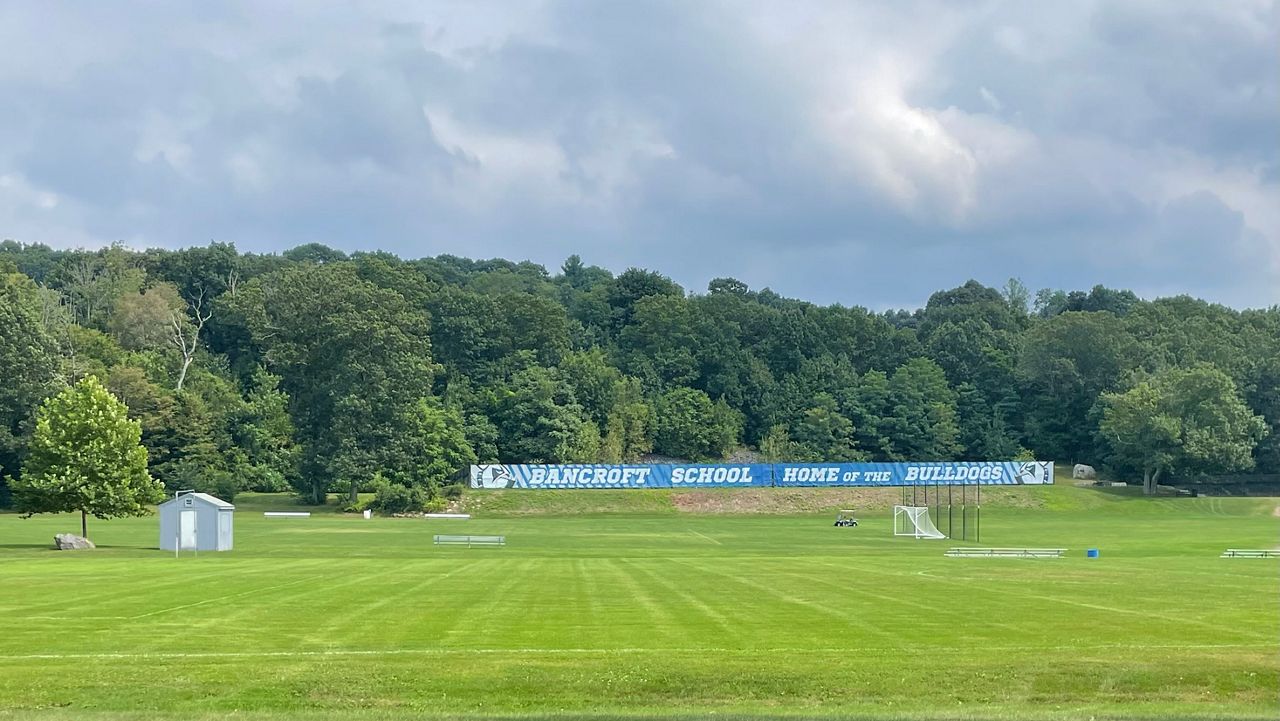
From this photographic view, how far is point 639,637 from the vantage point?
2223 cm

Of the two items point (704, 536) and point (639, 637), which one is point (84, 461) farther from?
point (639, 637)

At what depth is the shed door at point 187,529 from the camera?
5197cm

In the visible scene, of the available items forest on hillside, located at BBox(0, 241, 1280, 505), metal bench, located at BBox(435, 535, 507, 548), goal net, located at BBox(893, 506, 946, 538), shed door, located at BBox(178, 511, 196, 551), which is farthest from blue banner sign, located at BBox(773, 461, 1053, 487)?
shed door, located at BBox(178, 511, 196, 551)

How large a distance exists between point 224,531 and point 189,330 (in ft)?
294

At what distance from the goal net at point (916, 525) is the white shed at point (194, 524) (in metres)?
35.6

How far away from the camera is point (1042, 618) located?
24703 mm

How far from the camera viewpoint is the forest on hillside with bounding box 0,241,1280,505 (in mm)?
105125

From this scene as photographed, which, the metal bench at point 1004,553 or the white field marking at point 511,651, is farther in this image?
the metal bench at point 1004,553

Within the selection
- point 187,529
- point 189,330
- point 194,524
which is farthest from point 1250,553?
point 189,330

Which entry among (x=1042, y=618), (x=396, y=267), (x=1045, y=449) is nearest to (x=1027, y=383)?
(x=1045, y=449)

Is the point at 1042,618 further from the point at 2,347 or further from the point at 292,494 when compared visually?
the point at 292,494

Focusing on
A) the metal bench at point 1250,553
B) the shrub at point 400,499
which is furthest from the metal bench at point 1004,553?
the shrub at point 400,499

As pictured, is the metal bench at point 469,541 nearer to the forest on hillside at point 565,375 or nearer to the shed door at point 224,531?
the shed door at point 224,531

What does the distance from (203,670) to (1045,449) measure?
13463 centimetres
